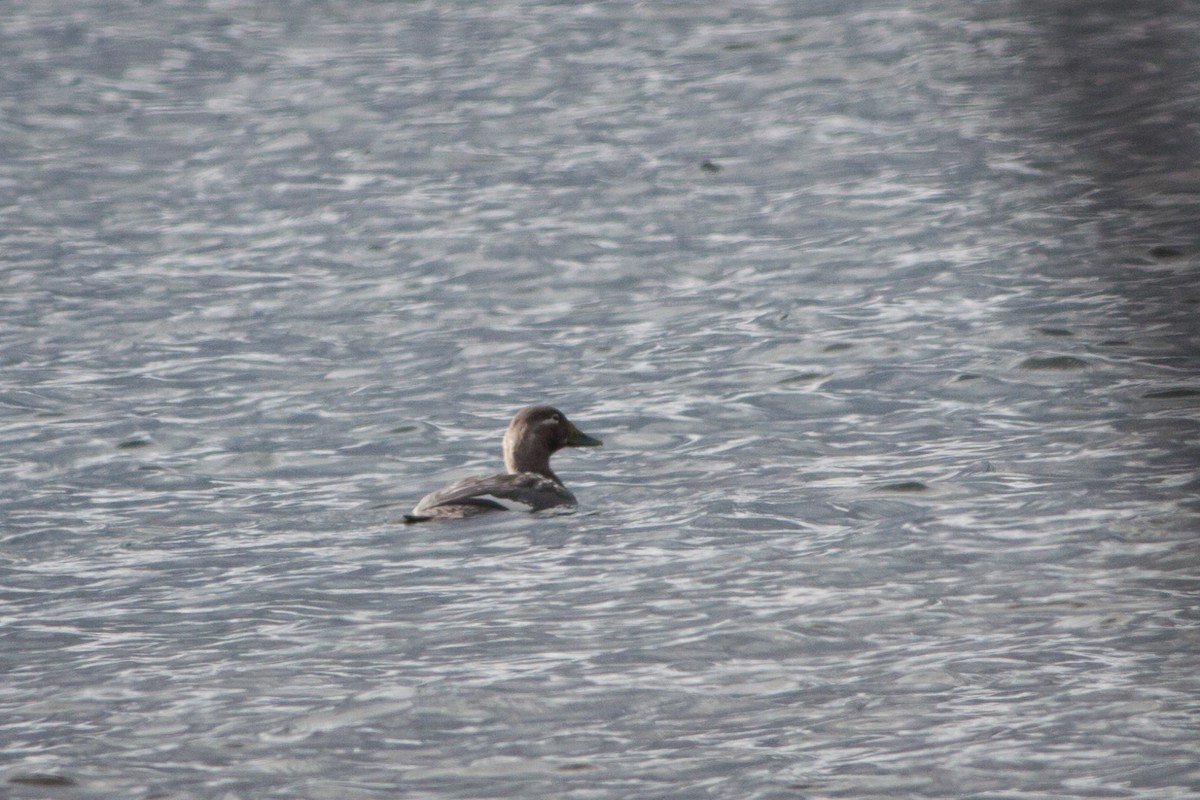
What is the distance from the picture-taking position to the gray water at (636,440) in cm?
729

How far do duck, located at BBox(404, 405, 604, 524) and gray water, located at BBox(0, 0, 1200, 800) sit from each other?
0.20 metres

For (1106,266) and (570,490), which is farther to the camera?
(570,490)

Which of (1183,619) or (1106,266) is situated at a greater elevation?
(1106,266)

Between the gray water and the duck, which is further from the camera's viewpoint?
the duck

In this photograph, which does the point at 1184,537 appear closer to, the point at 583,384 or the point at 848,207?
the point at 583,384

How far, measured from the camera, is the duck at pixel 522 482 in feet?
39.2

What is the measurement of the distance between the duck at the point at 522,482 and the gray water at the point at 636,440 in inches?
8.0

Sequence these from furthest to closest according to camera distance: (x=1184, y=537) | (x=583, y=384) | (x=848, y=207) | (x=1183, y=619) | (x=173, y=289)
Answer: (x=848, y=207)
(x=173, y=289)
(x=583, y=384)
(x=1184, y=537)
(x=1183, y=619)

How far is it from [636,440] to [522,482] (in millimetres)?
1962

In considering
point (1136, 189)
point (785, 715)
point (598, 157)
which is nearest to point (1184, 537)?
point (785, 715)

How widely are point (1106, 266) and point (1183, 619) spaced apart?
7.58 metres

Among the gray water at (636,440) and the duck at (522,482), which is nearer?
the gray water at (636,440)

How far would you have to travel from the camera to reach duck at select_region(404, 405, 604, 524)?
39.2 feet

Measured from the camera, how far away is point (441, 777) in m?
7.52
